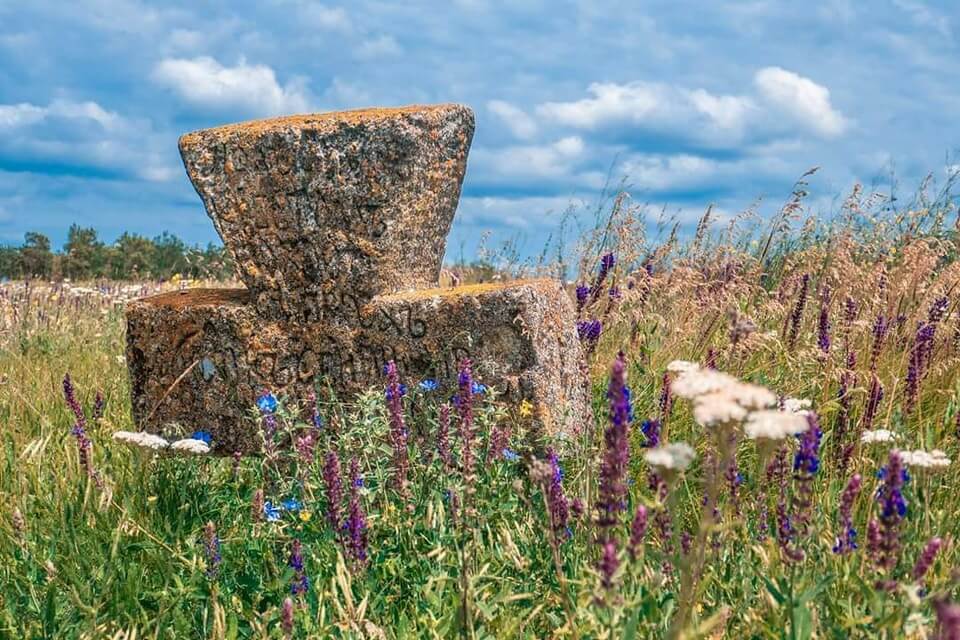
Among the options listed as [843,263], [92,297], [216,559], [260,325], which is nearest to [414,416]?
[260,325]

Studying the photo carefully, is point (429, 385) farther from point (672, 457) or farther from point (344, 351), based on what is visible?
point (672, 457)

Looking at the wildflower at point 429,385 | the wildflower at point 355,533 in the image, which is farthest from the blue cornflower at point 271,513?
the wildflower at point 429,385

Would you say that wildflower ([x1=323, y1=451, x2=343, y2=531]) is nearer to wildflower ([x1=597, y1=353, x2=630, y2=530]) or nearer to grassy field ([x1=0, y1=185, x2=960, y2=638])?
grassy field ([x1=0, y1=185, x2=960, y2=638])

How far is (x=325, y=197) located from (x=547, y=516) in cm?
223

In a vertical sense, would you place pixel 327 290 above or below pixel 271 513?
above

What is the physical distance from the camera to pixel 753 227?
8086 millimetres

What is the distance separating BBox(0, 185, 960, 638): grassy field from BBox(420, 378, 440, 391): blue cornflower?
74 millimetres

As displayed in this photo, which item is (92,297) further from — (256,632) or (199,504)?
(256,632)

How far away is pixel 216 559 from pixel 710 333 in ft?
11.0

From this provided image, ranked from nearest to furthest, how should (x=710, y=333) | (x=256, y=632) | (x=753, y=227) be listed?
(x=256, y=632) → (x=710, y=333) → (x=753, y=227)

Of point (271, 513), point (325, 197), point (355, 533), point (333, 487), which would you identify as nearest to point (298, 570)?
point (355, 533)

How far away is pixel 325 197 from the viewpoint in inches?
172

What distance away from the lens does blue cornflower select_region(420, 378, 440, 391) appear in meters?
3.88

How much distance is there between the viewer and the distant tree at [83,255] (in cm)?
2617
